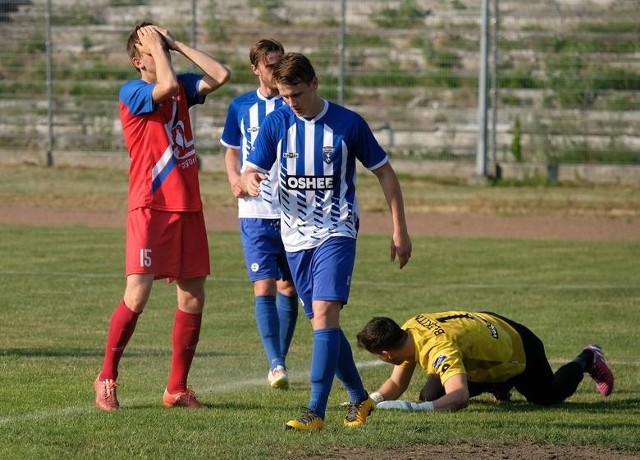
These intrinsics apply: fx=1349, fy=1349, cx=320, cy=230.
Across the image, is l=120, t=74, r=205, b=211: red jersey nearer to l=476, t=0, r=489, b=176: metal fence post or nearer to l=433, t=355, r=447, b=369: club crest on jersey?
l=433, t=355, r=447, b=369: club crest on jersey

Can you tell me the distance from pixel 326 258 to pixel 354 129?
2.22 feet

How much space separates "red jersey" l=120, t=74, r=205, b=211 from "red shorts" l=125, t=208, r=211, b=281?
59 mm

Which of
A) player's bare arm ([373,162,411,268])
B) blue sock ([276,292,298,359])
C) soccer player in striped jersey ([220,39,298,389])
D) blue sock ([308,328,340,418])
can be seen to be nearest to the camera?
blue sock ([308,328,340,418])

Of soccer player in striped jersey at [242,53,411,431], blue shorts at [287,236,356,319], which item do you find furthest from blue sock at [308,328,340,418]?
blue shorts at [287,236,356,319]

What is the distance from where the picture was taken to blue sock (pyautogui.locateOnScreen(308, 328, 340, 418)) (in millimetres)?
6820

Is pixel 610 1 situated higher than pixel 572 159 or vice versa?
pixel 610 1

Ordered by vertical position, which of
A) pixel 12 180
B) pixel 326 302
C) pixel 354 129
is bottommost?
pixel 12 180

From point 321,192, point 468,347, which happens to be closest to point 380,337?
point 468,347

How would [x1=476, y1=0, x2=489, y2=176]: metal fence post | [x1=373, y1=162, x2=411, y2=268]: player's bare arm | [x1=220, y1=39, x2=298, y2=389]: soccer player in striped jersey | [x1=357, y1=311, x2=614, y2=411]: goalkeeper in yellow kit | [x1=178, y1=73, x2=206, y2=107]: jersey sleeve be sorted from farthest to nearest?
[x1=476, y1=0, x2=489, y2=176]: metal fence post < [x1=220, y1=39, x2=298, y2=389]: soccer player in striped jersey < [x1=178, y1=73, x2=206, y2=107]: jersey sleeve < [x1=357, y1=311, x2=614, y2=411]: goalkeeper in yellow kit < [x1=373, y1=162, x2=411, y2=268]: player's bare arm

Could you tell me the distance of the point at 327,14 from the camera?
92.6 feet

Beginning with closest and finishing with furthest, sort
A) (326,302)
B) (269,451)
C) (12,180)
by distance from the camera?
(269,451), (326,302), (12,180)

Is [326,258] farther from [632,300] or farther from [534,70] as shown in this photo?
[534,70]

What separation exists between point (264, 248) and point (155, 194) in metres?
1.49

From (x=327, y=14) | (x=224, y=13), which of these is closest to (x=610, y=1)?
(x=327, y=14)
